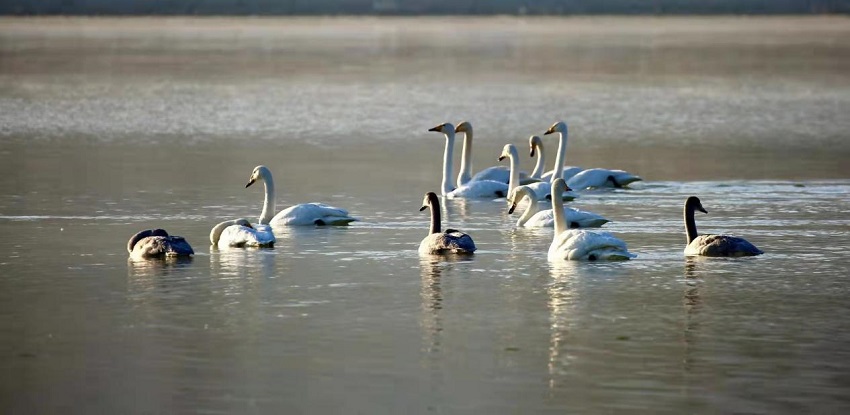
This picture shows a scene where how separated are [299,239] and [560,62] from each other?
47167 millimetres

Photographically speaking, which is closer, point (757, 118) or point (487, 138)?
point (487, 138)

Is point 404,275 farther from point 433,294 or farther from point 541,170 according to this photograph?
point 541,170

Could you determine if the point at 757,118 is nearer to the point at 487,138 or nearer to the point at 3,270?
the point at 487,138

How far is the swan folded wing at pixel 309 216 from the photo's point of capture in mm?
16578

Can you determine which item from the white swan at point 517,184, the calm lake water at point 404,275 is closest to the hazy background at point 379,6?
the calm lake water at point 404,275

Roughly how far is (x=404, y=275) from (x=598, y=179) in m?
6.72

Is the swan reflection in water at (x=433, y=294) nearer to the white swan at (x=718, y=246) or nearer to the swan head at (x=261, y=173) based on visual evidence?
the white swan at (x=718, y=246)

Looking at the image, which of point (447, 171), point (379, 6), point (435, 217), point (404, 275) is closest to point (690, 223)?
point (435, 217)

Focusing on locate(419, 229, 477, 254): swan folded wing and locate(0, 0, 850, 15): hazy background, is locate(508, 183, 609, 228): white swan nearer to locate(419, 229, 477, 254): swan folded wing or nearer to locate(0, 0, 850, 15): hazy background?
locate(419, 229, 477, 254): swan folded wing

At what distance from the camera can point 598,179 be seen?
788 inches

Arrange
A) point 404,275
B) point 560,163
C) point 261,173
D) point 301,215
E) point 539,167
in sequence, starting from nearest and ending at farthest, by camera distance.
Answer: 1. point 404,275
2. point 301,215
3. point 261,173
4. point 560,163
5. point 539,167

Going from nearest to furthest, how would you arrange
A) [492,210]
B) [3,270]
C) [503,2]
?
[3,270]
[492,210]
[503,2]

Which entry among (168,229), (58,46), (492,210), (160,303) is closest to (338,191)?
(492,210)

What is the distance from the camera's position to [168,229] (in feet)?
54.3
